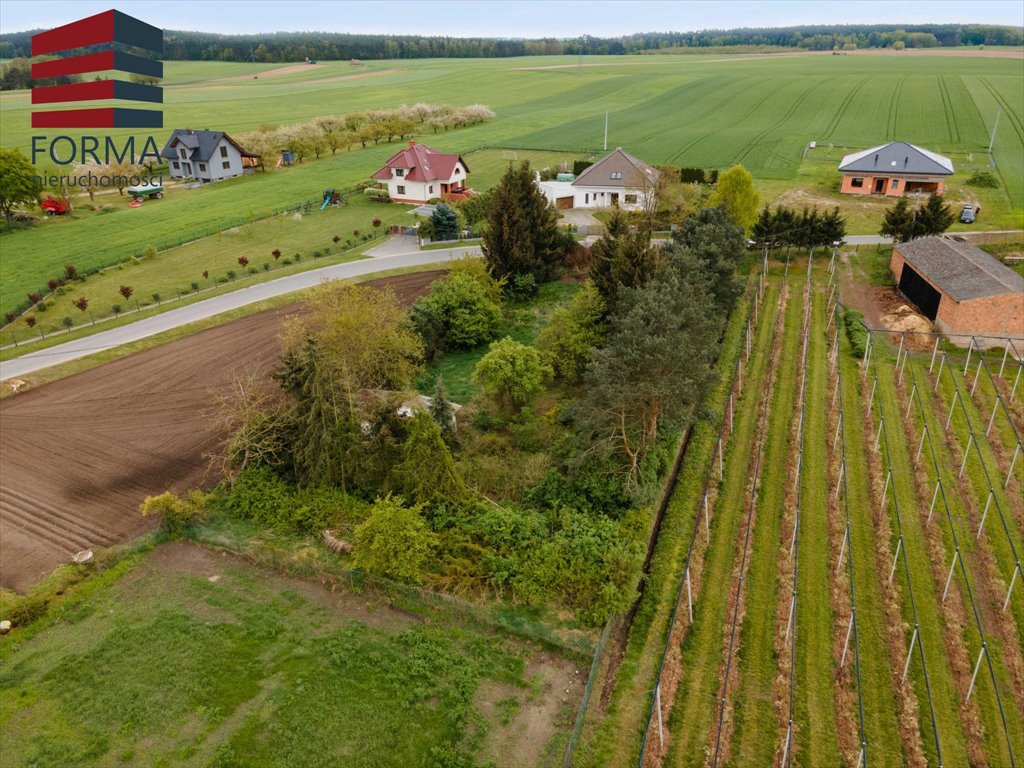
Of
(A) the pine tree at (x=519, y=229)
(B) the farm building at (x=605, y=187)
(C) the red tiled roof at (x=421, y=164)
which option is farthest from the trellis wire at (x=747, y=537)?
(C) the red tiled roof at (x=421, y=164)

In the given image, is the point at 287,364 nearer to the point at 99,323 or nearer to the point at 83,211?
the point at 99,323

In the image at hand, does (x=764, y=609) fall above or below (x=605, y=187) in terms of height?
below

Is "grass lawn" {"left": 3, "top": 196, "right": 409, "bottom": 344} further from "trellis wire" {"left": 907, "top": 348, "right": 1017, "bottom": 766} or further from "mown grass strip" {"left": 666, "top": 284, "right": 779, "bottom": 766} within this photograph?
"trellis wire" {"left": 907, "top": 348, "right": 1017, "bottom": 766}

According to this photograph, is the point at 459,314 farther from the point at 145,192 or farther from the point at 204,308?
the point at 145,192

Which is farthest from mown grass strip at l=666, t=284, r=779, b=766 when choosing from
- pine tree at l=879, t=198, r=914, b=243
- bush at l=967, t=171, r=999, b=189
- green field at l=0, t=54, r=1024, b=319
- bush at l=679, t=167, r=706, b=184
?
bush at l=967, t=171, r=999, b=189

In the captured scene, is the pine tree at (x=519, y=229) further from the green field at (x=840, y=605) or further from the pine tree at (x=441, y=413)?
the green field at (x=840, y=605)

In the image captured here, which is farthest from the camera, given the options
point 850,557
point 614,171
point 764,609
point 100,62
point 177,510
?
point 100,62

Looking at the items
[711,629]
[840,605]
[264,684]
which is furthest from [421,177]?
[840,605]
